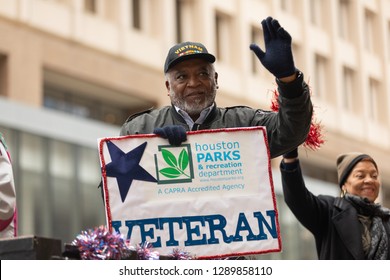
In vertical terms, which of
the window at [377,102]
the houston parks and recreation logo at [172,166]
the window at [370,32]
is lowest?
the houston parks and recreation logo at [172,166]

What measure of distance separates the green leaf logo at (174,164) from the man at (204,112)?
0.06m

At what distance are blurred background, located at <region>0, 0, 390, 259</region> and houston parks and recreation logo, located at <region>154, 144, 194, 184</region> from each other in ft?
64.1

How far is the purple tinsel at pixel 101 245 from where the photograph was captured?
406cm

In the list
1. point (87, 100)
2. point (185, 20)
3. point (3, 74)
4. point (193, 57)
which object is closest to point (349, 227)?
point (193, 57)

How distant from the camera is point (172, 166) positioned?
558 centimetres

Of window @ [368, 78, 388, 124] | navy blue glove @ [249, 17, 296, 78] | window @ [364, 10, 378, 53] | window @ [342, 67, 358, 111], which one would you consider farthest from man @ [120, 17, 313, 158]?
window @ [364, 10, 378, 53]

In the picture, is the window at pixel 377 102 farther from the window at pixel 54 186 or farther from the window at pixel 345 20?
the window at pixel 54 186

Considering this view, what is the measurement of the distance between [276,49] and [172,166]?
0.72m

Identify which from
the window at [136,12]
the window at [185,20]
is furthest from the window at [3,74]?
the window at [185,20]

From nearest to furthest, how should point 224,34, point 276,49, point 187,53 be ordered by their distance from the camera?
point 276,49 → point 187,53 → point 224,34

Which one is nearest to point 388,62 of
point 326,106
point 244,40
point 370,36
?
point 370,36

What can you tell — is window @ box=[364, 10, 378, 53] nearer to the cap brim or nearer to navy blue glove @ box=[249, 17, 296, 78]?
the cap brim

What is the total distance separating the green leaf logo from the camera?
5.56 meters

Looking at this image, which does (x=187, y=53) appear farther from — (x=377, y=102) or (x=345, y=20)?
(x=377, y=102)
